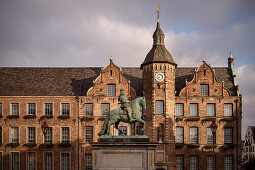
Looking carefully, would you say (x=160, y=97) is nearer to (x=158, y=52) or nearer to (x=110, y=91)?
(x=158, y=52)

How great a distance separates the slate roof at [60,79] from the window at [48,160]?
7438mm

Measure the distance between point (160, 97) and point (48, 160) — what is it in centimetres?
1567

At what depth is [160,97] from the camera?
4131cm

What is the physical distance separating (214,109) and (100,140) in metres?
23.4

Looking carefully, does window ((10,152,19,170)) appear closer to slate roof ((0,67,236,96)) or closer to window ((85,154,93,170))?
slate roof ((0,67,236,96))

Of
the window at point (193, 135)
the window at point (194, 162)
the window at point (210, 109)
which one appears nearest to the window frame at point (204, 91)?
the window at point (210, 109)

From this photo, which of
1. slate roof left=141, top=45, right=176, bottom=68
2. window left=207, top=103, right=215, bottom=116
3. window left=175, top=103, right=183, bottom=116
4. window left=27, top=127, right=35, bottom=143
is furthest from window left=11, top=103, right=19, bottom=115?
Result: window left=207, top=103, right=215, bottom=116

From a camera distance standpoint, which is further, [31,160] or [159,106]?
[31,160]

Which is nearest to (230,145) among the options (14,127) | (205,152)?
(205,152)

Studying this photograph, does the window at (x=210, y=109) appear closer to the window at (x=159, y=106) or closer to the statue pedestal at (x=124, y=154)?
the window at (x=159, y=106)

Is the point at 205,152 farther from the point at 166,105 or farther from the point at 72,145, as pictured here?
the point at 72,145

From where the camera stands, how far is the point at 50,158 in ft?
139

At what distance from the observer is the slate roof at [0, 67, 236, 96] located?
44.3 metres

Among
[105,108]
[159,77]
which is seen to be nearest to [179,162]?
[159,77]
